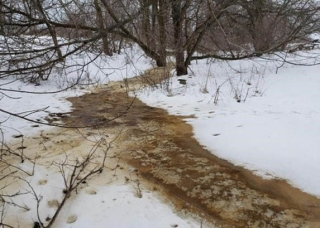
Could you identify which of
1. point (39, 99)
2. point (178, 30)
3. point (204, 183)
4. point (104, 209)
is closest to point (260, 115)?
point (204, 183)

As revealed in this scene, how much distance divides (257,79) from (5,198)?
6194mm

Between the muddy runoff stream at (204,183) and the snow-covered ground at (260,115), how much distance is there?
0.59 ft

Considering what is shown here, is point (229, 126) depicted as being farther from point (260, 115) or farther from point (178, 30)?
point (178, 30)

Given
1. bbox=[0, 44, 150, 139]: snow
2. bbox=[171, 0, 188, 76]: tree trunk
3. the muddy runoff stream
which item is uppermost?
bbox=[171, 0, 188, 76]: tree trunk

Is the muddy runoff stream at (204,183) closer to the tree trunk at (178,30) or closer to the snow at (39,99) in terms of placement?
the snow at (39,99)

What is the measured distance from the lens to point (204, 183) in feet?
10.1

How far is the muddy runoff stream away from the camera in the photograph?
2.54 metres

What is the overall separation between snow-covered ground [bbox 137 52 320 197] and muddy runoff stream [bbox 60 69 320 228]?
18 centimetres

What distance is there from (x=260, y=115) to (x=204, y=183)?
227 cm

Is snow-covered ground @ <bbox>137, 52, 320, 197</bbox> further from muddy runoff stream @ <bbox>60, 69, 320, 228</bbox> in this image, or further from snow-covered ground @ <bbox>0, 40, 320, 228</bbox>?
muddy runoff stream @ <bbox>60, 69, 320, 228</bbox>

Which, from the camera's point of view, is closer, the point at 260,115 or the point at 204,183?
the point at 204,183

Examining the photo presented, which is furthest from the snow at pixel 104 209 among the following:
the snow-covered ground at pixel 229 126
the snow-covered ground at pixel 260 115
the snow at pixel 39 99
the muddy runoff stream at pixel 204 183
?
the snow-covered ground at pixel 260 115

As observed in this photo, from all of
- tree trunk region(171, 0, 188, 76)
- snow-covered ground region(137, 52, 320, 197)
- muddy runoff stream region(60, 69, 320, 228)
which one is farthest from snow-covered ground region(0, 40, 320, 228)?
tree trunk region(171, 0, 188, 76)

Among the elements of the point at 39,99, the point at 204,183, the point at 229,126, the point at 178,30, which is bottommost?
the point at 204,183
